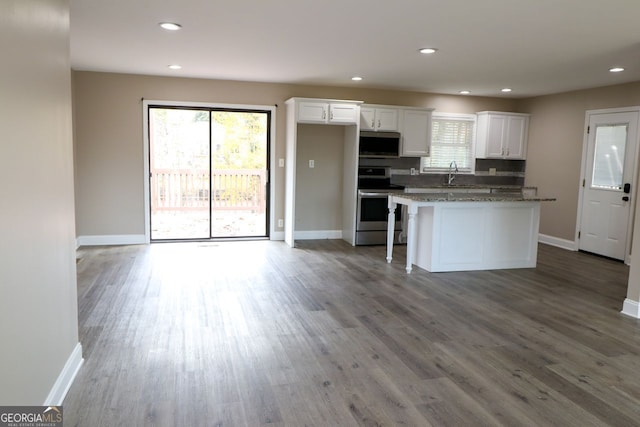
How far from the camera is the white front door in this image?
6.33 metres

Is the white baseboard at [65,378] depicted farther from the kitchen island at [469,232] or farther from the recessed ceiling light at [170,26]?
the kitchen island at [469,232]

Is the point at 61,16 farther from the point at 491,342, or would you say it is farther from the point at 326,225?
the point at 326,225

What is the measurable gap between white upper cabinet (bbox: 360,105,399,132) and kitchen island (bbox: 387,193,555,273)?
5.47 feet

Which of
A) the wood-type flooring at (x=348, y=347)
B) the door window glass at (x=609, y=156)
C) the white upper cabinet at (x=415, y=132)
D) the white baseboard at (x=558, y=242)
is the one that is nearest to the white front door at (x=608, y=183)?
the door window glass at (x=609, y=156)


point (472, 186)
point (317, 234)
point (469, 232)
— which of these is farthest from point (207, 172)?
point (472, 186)

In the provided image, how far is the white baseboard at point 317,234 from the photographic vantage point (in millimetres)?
7535

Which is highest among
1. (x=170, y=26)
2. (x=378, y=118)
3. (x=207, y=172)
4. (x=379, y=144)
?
(x=170, y=26)

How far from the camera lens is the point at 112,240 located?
Result: 6.71m

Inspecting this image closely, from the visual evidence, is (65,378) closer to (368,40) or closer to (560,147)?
(368,40)

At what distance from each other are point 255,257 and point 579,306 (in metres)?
3.77

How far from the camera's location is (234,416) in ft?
7.96

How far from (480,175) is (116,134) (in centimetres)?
599

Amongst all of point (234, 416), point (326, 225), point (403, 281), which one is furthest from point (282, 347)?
point (326, 225)

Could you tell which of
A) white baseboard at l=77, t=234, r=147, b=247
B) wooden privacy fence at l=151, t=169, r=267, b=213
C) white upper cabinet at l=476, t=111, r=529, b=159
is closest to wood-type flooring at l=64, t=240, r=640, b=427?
white baseboard at l=77, t=234, r=147, b=247
